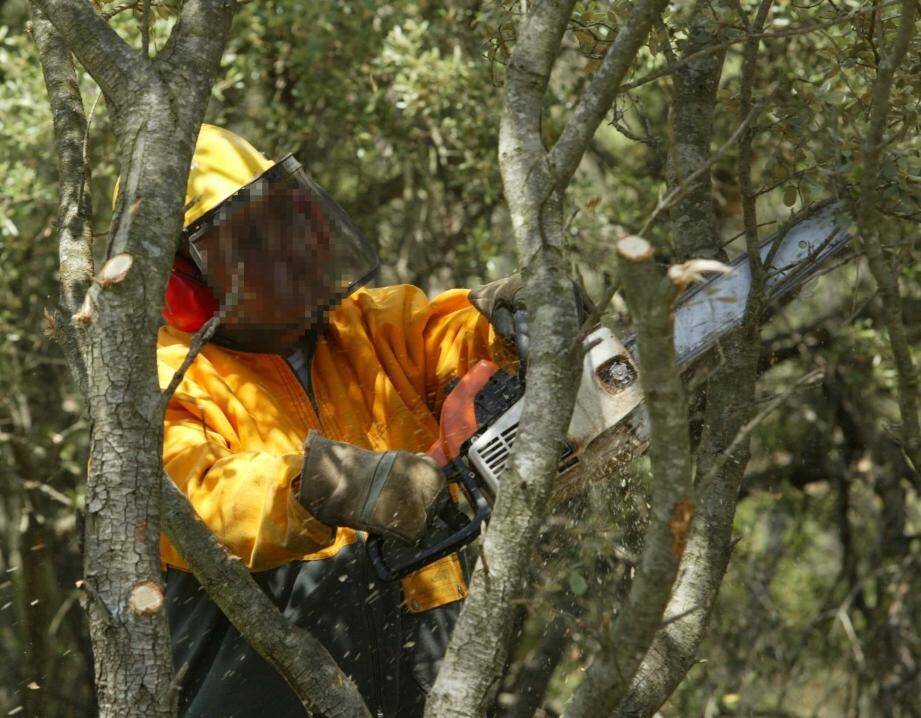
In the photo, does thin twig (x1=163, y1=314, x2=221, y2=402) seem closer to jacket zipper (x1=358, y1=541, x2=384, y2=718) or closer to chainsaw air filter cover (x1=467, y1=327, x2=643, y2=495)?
chainsaw air filter cover (x1=467, y1=327, x2=643, y2=495)

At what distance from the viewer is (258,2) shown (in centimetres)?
527

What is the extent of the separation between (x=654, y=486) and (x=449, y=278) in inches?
148

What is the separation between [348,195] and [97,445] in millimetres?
4012

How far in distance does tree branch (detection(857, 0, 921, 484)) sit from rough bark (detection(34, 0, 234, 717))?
1.32 metres

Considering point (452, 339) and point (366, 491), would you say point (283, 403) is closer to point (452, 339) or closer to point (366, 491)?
point (452, 339)

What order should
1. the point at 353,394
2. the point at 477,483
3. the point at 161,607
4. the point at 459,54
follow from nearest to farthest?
the point at 161,607 → the point at 477,483 → the point at 353,394 → the point at 459,54

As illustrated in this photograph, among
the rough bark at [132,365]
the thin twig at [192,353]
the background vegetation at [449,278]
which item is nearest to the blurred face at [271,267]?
the rough bark at [132,365]

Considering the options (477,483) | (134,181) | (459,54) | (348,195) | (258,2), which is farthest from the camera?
(348,195)

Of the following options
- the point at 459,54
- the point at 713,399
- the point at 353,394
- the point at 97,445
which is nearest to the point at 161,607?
the point at 97,445

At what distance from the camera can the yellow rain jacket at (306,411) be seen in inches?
88.2

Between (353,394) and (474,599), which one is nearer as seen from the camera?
(474,599)

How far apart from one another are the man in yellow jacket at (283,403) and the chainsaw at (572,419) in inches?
6.4

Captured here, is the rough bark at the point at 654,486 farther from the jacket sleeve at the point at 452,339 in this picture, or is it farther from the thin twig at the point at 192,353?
the jacket sleeve at the point at 452,339

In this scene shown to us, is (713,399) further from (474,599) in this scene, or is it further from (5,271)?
(5,271)
